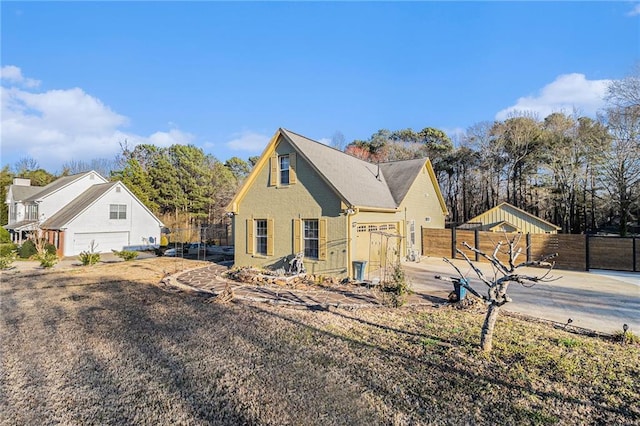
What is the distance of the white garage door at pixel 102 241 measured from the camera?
2381 cm

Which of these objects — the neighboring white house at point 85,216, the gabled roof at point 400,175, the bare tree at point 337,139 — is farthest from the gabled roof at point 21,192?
the gabled roof at point 400,175

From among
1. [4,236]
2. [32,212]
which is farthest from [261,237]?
[4,236]

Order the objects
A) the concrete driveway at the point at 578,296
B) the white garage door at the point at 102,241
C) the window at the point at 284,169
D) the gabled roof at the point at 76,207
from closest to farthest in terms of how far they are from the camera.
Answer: the concrete driveway at the point at 578,296 < the window at the point at 284,169 < the gabled roof at the point at 76,207 < the white garage door at the point at 102,241

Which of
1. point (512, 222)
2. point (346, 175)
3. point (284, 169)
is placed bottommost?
point (512, 222)

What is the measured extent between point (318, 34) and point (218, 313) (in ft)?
42.2

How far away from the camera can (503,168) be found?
30359mm

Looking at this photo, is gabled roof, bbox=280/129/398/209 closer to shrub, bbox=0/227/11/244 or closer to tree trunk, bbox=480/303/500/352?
tree trunk, bbox=480/303/500/352

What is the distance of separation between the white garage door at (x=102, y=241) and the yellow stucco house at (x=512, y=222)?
28397 millimetres

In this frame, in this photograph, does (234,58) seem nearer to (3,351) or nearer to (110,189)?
(3,351)

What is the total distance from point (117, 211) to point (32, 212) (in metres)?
8.21

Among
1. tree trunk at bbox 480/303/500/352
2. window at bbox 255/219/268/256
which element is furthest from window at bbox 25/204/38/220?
tree trunk at bbox 480/303/500/352

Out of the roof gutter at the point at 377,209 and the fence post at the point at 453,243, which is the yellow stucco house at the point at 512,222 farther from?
the roof gutter at the point at 377,209

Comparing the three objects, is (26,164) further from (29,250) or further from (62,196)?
(29,250)

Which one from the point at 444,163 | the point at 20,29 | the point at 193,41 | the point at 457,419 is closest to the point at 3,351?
the point at 457,419
